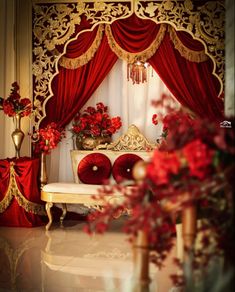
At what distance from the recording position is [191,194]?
1475 millimetres

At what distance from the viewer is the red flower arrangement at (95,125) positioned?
6.01 meters

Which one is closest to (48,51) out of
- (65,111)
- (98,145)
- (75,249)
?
(65,111)

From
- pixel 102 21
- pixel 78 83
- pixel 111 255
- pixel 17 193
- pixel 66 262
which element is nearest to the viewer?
pixel 66 262

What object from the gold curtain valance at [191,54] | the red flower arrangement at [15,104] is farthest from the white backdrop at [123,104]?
the red flower arrangement at [15,104]

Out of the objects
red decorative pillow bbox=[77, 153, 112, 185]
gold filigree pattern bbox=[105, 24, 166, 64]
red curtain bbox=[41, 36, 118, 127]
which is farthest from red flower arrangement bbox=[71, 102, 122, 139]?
gold filigree pattern bbox=[105, 24, 166, 64]

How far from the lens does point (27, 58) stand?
20.0 feet

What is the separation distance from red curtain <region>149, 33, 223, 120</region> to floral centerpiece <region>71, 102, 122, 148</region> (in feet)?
2.58

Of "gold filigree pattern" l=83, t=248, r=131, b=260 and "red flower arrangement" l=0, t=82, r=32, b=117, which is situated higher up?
"red flower arrangement" l=0, t=82, r=32, b=117

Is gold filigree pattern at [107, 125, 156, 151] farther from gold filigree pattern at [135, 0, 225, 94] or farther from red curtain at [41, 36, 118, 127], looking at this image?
gold filigree pattern at [135, 0, 225, 94]

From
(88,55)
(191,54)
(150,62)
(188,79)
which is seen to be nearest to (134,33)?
(150,62)

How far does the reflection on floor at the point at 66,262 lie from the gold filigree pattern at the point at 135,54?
6.65 ft

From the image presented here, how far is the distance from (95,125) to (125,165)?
0.62 m

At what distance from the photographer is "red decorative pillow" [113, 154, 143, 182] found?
5812 mm

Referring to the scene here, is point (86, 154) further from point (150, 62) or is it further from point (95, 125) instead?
point (150, 62)
